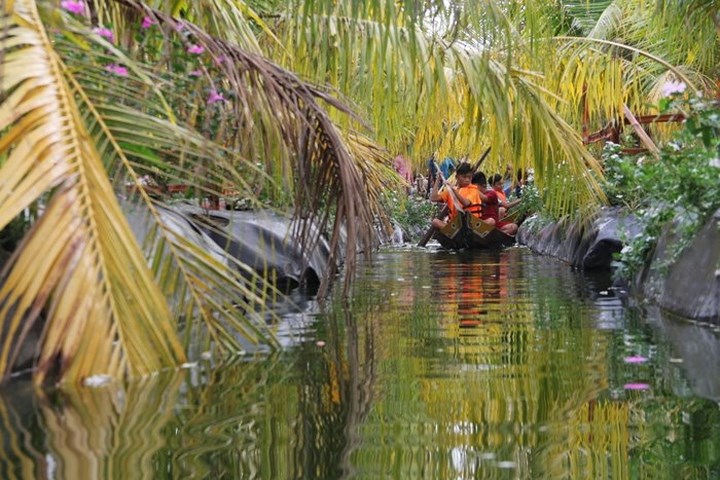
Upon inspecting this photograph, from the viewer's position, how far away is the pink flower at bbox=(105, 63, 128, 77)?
3882 mm

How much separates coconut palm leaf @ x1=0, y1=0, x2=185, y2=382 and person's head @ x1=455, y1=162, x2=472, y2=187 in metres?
12.7

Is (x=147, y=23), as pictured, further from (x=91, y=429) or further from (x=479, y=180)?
(x=479, y=180)

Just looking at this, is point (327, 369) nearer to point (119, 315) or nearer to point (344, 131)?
point (119, 315)

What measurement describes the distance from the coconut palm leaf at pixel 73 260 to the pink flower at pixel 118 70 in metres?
0.57

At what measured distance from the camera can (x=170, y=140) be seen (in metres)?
3.60

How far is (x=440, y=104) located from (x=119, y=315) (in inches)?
229

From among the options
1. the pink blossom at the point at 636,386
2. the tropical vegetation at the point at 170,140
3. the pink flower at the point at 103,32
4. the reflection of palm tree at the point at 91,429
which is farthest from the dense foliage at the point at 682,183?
the reflection of palm tree at the point at 91,429

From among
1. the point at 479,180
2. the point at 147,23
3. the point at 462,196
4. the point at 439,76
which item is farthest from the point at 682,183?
the point at 479,180

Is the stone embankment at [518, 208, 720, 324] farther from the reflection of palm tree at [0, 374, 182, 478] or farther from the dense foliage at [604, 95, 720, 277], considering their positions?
the reflection of palm tree at [0, 374, 182, 478]

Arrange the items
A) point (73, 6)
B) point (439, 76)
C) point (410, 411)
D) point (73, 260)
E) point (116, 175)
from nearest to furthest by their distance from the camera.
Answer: point (73, 260)
point (410, 411)
point (116, 175)
point (73, 6)
point (439, 76)

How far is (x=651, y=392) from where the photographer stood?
346 cm

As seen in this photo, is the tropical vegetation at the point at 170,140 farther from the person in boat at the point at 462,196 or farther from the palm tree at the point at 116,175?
the person in boat at the point at 462,196

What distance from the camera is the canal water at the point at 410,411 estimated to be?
251 cm

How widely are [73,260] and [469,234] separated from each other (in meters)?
12.7
